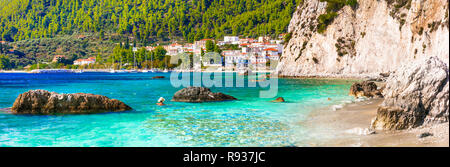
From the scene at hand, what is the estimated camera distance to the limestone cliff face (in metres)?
39.4

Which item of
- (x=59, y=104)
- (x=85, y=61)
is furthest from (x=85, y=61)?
(x=59, y=104)

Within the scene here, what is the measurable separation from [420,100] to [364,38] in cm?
4925

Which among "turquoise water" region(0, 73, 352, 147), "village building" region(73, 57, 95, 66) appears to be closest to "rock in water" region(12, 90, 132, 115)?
"turquoise water" region(0, 73, 352, 147)

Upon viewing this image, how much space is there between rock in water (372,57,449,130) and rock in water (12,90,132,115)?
13355mm

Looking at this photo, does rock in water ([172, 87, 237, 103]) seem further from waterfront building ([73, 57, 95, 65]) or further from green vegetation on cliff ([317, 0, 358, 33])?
waterfront building ([73, 57, 95, 65])

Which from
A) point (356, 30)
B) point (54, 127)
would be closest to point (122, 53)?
point (356, 30)

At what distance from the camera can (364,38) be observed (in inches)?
2244

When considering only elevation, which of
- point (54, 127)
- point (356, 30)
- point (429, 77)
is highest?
point (356, 30)

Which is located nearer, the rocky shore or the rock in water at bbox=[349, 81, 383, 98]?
the rocky shore
